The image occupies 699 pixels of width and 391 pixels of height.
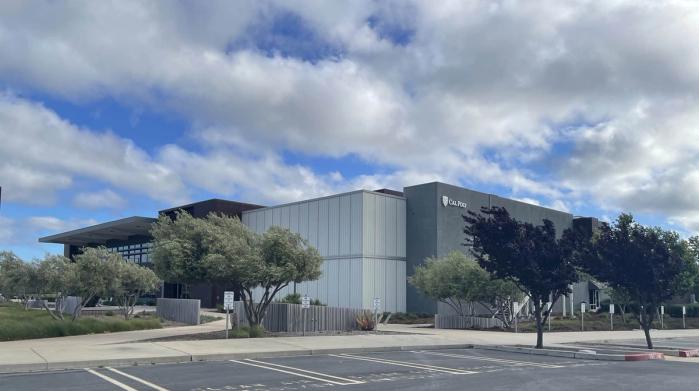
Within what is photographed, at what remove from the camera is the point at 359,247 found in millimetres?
45094

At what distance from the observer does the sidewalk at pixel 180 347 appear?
16.1 metres

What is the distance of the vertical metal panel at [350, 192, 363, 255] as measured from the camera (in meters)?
45.3

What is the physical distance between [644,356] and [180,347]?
13968 mm

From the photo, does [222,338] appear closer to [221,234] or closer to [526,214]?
[221,234]

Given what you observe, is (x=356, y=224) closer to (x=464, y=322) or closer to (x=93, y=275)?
(x=464, y=322)

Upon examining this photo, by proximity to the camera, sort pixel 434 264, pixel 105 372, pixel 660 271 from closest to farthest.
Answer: pixel 105 372 < pixel 660 271 < pixel 434 264

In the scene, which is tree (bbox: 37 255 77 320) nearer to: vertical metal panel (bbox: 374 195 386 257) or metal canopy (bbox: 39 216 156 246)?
vertical metal panel (bbox: 374 195 386 257)

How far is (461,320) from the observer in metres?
34.5

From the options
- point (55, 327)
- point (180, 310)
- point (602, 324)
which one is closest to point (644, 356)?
point (602, 324)

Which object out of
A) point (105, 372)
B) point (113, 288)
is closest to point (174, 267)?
point (113, 288)

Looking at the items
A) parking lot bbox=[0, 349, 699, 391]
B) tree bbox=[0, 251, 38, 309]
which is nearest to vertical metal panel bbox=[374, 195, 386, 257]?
tree bbox=[0, 251, 38, 309]

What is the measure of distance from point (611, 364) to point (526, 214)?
38.9 metres

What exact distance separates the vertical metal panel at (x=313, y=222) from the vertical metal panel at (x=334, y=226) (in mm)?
1581

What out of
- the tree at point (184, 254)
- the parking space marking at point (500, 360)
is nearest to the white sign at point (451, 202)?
the tree at point (184, 254)
